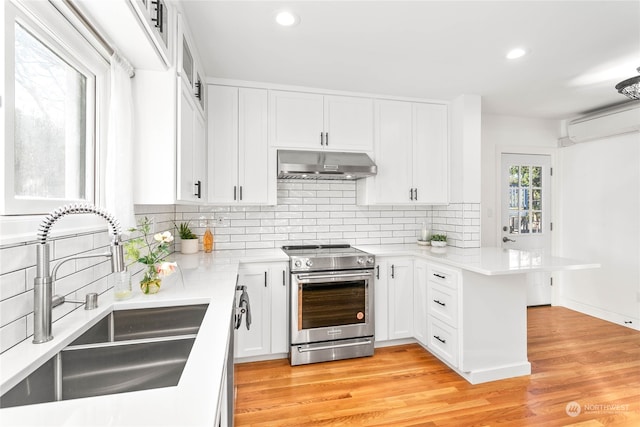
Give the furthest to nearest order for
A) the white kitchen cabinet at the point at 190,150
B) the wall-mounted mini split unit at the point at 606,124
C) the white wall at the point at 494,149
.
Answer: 1. the white wall at the point at 494,149
2. the wall-mounted mini split unit at the point at 606,124
3. the white kitchen cabinet at the point at 190,150

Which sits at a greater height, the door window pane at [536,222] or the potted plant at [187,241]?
the door window pane at [536,222]

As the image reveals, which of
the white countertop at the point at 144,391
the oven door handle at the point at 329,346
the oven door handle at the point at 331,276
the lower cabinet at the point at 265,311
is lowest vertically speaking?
the oven door handle at the point at 329,346

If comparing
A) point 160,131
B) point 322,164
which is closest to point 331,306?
point 322,164

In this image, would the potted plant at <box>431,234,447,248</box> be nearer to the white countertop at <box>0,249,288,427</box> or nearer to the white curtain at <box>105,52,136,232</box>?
the white countertop at <box>0,249,288,427</box>

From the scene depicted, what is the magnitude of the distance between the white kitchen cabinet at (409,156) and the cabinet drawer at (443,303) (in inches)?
37.5

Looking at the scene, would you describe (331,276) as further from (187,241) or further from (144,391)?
(144,391)

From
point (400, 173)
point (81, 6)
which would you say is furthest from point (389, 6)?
point (400, 173)

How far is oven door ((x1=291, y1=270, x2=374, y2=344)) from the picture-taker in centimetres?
271

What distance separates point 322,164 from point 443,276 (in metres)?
1.40

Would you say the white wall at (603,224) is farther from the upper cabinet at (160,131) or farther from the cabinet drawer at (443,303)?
the upper cabinet at (160,131)

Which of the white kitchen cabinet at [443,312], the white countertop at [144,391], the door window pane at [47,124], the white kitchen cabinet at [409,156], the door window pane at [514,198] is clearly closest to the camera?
the white countertop at [144,391]

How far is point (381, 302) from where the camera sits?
301cm

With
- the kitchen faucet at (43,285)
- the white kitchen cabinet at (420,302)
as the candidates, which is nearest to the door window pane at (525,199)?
the white kitchen cabinet at (420,302)

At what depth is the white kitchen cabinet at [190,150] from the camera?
1899 millimetres
